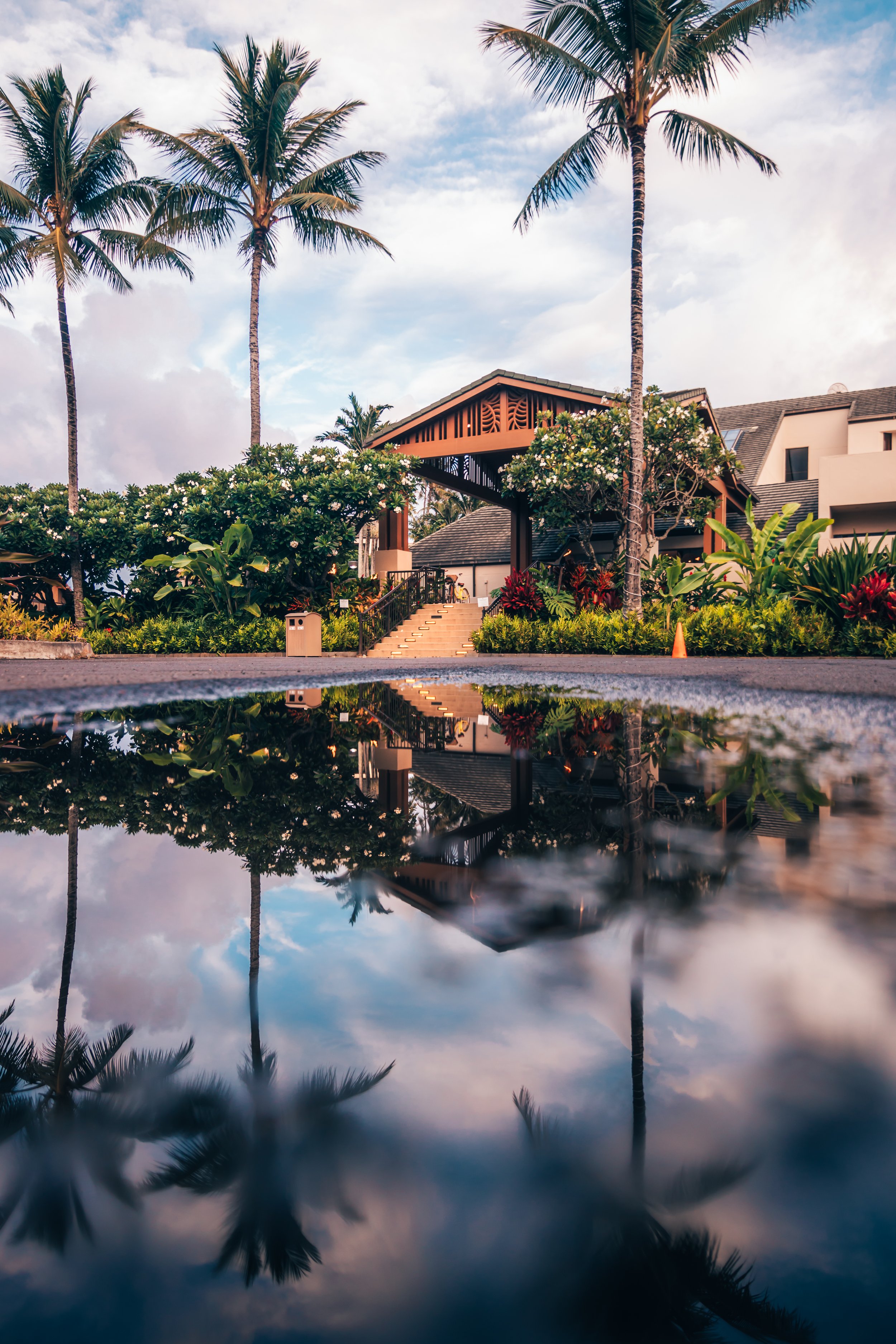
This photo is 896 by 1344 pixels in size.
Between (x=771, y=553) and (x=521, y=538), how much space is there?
1002cm

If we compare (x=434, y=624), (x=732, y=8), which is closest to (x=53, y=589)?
(x=434, y=624)

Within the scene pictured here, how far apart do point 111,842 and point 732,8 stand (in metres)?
19.5

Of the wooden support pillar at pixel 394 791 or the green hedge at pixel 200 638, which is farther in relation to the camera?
the green hedge at pixel 200 638

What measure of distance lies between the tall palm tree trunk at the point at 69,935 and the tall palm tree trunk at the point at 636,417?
50.1 feet

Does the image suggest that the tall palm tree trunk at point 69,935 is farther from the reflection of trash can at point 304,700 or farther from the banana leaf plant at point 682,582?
the banana leaf plant at point 682,582

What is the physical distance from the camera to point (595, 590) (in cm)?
2053

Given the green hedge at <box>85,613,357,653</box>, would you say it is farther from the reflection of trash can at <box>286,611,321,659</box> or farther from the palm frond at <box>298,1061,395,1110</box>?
the palm frond at <box>298,1061,395,1110</box>

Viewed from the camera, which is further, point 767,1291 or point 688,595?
point 688,595

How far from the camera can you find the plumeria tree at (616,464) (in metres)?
19.6

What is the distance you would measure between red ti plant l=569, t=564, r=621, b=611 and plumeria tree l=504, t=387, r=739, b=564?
792mm

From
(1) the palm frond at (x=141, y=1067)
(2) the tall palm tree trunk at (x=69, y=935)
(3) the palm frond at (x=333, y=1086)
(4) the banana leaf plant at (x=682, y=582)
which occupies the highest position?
(4) the banana leaf plant at (x=682, y=582)

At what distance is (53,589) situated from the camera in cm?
2789

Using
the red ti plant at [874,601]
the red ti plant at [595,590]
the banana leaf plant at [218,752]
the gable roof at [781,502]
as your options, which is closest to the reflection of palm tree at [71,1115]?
the banana leaf plant at [218,752]

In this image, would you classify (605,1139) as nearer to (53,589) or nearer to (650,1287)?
(650,1287)
